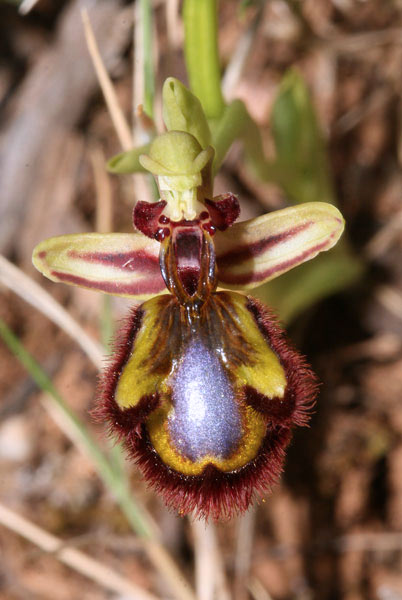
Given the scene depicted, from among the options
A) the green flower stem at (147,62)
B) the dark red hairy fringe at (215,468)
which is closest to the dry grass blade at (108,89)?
the green flower stem at (147,62)

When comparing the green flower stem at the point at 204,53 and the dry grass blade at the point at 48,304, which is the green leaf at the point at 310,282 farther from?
the green flower stem at the point at 204,53

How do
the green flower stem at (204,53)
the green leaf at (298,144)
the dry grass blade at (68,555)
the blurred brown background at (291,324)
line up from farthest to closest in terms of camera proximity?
→ 1. the blurred brown background at (291,324)
2. the green leaf at (298,144)
3. the dry grass blade at (68,555)
4. the green flower stem at (204,53)

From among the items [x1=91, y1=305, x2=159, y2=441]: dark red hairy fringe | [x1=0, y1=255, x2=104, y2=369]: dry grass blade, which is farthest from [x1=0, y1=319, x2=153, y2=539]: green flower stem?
[x1=91, y1=305, x2=159, y2=441]: dark red hairy fringe

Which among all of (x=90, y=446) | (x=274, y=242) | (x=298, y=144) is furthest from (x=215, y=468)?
(x=298, y=144)

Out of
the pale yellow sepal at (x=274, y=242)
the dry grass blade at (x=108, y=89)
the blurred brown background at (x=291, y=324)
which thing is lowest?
the blurred brown background at (x=291, y=324)

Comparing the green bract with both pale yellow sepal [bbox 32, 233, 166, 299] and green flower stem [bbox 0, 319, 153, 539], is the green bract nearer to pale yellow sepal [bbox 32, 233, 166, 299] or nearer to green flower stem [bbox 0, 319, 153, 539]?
pale yellow sepal [bbox 32, 233, 166, 299]

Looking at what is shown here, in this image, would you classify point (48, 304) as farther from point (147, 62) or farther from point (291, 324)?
point (291, 324)
